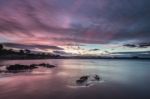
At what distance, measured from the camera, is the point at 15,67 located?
178 ft

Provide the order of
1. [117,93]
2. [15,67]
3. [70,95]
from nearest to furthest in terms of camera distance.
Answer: [70,95] → [117,93] → [15,67]

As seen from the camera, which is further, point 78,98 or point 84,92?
point 84,92

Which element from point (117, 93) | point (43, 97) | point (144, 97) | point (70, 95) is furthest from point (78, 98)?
point (144, 97)

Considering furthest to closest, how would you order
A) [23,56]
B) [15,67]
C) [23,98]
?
[23,56], [15,67], [23,98]

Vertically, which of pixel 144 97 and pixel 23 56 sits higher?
pixel 23 56

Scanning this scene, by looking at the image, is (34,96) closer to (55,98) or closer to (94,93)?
(55,98)

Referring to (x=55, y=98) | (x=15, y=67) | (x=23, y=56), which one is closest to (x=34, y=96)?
(x=55, y=98)

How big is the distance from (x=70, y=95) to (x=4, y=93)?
29.0ft

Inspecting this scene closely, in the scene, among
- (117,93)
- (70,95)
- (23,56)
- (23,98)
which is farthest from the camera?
(23,56)

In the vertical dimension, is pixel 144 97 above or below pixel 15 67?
below

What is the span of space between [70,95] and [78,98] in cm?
144

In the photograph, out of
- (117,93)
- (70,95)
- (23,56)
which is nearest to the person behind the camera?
(70,95)

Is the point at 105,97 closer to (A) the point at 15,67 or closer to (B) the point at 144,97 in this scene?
(B) the point at 144,97

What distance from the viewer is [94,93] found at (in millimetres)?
23188
